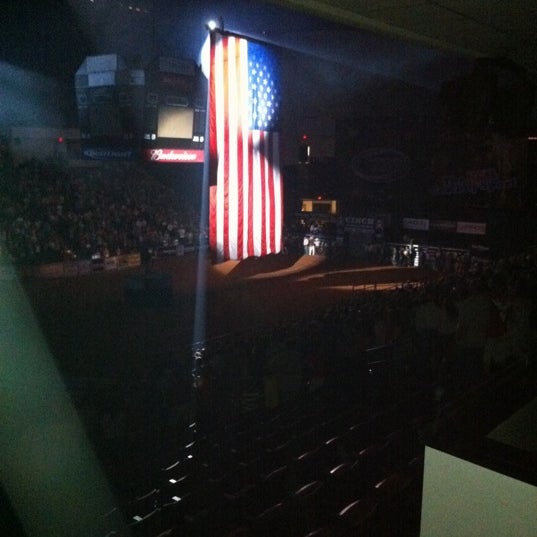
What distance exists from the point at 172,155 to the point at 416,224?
11.9 m

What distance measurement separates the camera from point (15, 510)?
4.55 meters

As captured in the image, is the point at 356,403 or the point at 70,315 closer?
the point at 356,403

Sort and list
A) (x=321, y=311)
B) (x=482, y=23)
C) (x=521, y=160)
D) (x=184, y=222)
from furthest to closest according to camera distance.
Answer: (x=184, y=222) → (x=521, y=160) → (x=321, y=311) → (x=482, y=23)

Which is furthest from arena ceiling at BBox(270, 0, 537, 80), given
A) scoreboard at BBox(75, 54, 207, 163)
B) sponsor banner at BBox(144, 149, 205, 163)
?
sponsor banner at BBox(144, 149, 205, 163)

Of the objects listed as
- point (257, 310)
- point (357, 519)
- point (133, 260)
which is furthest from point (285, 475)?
point (133, 260)

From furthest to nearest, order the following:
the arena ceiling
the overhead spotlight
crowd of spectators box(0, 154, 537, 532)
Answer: crowd of spectators box(0, 154, 537, 532), the overhead spotlight, the arena ceiling

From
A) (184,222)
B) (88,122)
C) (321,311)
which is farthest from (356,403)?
(184,222)

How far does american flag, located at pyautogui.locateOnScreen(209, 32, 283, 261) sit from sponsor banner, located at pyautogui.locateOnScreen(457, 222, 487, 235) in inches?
664

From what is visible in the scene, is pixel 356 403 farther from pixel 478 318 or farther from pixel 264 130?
pixel 264 130

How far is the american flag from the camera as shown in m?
5.55

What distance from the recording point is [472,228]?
22.2 m

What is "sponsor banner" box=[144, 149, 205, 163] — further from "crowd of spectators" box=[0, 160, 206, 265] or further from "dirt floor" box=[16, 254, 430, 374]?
"dirt floor" box=[16, 254, 430, 374]

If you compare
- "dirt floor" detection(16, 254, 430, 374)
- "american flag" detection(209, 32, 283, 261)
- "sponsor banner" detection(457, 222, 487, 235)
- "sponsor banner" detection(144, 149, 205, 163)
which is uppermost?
"sponsor banner" detection(144, 149, 205, 163)

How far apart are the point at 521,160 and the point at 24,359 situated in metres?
18.1
